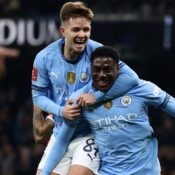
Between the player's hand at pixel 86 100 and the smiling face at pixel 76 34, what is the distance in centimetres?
44

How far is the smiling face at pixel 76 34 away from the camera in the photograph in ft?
30.1

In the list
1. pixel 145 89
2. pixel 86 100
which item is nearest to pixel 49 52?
pixel 86 100

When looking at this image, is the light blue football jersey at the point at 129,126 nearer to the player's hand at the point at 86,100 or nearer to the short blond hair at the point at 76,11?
the player's hand at the point at 86,100

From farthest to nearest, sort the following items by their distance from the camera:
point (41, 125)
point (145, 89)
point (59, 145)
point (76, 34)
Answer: point (41, 125) → point (59, 145) → point (76, 34) → point (145, 89)

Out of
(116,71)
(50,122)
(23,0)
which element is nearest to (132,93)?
(116,71)

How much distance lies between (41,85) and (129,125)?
86 cm

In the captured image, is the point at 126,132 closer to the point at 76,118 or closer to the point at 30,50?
the point at 76,118

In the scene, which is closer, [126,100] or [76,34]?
[126,100]

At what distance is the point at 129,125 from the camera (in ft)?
29.7

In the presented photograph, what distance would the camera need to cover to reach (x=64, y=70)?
927 cm

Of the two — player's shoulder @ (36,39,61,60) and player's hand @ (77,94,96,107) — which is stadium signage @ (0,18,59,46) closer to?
player's shoulder @ (36,39,61,60)

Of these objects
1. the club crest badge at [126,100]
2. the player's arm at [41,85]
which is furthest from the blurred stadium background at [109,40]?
the club crest badge at [126,100]

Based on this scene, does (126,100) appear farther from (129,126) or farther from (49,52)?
(49,52)

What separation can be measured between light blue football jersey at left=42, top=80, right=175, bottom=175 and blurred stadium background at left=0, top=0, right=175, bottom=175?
4783 mm
